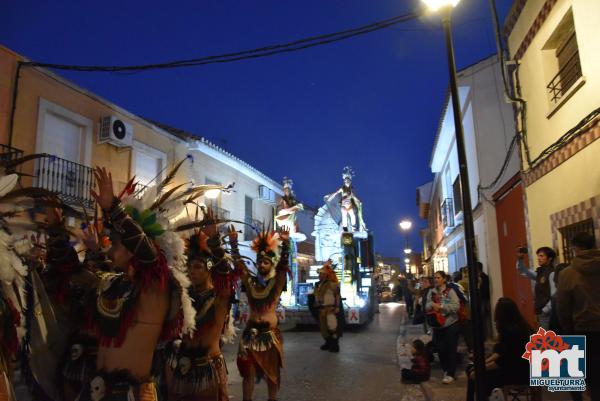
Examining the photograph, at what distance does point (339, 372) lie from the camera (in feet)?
28.2

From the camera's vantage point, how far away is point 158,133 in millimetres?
18203

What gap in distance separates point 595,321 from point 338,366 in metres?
5.64

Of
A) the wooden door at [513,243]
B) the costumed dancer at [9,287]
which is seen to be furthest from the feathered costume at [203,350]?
the wooden door at [513,243]

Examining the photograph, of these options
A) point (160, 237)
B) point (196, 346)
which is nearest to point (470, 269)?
point (196, 346)

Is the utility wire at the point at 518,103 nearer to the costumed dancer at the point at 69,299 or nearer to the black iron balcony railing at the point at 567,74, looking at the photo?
the black iron balcony railing at the point at 567,74

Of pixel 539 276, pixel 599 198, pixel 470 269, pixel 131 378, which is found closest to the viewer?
pixel 131 378

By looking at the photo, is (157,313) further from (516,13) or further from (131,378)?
(516,13)

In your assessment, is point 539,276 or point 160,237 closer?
point 160,237

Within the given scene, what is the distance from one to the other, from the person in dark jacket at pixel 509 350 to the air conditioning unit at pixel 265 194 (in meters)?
23.2

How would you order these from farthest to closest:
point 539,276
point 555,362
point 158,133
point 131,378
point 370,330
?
1. point 158,133
2. point 370,330
3. point 539,276
4. point 555,362
5. point 131,378

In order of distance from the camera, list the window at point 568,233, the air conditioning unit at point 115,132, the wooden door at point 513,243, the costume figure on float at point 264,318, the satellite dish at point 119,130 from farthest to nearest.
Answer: the satellite dish at point 119,130
the air conditioning unit at point 115,132
the wooden door at point 513,243
the window at point 568,233
the costume figure on float at point 264,318

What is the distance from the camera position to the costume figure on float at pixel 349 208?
1780 centimetres

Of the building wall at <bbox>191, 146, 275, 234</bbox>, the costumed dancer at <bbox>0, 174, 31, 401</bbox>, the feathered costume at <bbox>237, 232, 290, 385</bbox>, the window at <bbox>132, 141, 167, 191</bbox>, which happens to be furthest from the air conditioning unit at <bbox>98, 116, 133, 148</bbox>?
the costumed dancer at <bbox>0, 174, 31, 401</bbox>

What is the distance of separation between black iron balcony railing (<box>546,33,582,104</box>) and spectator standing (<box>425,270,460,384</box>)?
3617 millimetres
